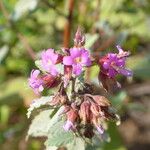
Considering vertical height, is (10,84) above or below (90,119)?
above

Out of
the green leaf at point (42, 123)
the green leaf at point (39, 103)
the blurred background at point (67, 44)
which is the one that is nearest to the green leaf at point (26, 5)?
the blurred background at point (67, 44)

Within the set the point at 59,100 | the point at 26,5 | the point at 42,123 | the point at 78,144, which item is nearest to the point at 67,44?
the point at 26,5

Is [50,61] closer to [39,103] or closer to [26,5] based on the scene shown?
[39,103]

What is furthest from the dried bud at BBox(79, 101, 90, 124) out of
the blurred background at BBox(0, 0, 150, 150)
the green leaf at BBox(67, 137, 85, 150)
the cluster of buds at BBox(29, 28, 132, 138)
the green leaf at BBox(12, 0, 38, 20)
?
the green leaf at BBox(12, 0, 38, 20)

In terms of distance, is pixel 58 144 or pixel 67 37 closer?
pixel 58 144

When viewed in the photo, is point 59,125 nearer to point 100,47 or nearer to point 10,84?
point 100,47

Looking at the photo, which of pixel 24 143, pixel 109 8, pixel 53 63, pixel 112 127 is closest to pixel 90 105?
pixel 53 63

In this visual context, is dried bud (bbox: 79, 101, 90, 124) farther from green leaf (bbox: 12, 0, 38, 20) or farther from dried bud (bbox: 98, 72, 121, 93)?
green leaf (bbox: 12, 0, 38, 20)

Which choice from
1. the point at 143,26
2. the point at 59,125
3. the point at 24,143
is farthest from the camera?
the point at 143,26
